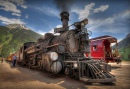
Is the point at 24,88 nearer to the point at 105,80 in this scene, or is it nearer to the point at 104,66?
the point at 105,80

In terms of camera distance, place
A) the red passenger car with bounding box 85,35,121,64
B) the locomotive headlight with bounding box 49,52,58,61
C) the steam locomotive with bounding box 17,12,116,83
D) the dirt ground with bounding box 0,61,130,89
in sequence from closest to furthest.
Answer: the dirt ground with bounding box 0,61,130,89 < the steam locomotive with bounding box 17,12,116,83 < the locomotive headlight with bounding box 49,52,58,61 < the red passenger car with bounding box 85,35,121,64

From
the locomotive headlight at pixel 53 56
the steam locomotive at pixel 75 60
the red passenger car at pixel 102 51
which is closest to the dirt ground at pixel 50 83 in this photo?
the steam locomotive at pixel 75 60

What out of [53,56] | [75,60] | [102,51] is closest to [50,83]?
[53,56]

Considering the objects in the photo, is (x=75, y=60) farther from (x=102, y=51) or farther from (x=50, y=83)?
(x=102, y=51)

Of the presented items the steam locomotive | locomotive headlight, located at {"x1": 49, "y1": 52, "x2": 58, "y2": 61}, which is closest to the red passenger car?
the steam locomotive

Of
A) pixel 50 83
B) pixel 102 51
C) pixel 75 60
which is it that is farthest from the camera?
pixel 102 51

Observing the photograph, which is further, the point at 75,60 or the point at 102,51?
the point at 102,51

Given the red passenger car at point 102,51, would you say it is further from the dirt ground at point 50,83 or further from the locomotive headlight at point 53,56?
the locomotive headlight at point 53,56

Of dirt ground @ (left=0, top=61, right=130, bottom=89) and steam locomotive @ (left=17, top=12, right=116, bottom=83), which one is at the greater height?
steam locomotive @ (left=17, top=12, right=116, bottom=83)

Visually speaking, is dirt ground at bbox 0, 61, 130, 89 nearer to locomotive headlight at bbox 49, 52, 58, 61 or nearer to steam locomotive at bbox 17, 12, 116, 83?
steam locomotive at bbox 17, 12, 116, 83

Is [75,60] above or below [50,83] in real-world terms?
above

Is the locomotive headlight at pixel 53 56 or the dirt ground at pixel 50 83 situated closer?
the dirt ground at pixel 50 83

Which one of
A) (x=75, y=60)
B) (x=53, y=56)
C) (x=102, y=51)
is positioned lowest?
(x=75, y=60)

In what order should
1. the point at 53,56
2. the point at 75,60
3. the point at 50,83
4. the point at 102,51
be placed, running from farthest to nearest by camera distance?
the point at 102,51 → the point at 53,56 → the point at 75,60 → the point at 50,83
